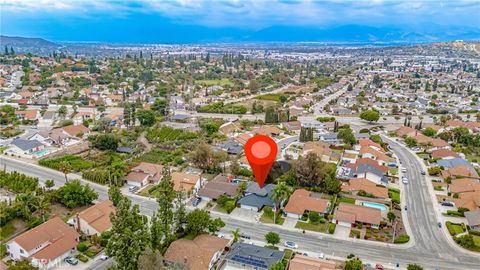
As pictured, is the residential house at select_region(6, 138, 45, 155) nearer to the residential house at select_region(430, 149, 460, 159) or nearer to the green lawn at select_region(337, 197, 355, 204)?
the green lawn at select_region(337, 197, 355, 204)

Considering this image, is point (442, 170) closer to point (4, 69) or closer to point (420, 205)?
point (420, 205)

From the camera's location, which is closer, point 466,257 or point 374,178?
point 466,257

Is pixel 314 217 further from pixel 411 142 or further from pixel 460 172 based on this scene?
pixel 411 142

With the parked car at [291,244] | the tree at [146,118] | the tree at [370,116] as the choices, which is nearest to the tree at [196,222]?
the parked car at [291,244]

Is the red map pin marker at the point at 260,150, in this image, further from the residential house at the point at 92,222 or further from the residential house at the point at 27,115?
the residential house at the point at 27,115

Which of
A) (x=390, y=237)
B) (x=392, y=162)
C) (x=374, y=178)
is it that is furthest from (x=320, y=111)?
(x=390, y=237)

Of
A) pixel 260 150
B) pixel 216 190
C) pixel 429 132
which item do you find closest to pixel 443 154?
pixel 429 132
